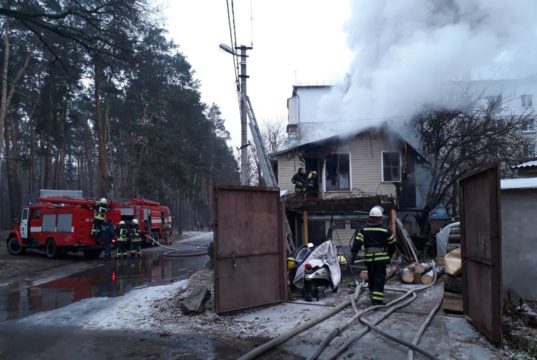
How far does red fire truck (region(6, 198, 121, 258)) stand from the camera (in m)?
18.4

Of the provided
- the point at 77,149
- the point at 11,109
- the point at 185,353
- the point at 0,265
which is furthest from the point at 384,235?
the point at 77,149

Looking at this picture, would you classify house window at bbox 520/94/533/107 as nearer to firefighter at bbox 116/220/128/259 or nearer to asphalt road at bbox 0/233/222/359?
asphalt road at bbox 0/233/222/359

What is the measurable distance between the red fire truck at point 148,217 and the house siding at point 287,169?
279 inches

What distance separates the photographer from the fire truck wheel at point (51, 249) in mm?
18844

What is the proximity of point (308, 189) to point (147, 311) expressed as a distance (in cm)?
1047

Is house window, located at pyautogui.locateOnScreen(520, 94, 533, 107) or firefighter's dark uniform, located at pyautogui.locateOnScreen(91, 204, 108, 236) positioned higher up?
house window, located at pyautogui.locateOnScreen(520, 94, 533, 107)

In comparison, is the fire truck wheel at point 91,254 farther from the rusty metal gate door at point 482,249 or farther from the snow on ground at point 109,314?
the rusty metal gate door at point 482,249

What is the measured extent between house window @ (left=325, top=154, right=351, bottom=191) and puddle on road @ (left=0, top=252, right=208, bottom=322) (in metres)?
6.25

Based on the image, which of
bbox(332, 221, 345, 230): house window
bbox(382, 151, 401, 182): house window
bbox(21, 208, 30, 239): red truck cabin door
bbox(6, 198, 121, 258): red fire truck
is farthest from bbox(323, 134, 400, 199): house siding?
bbox(21, 208, 30, 239): red truck cabin door

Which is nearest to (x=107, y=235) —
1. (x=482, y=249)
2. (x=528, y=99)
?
(x=528, y=99)

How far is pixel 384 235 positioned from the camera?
27.0 feet

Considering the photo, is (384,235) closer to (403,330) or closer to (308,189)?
(403,330)

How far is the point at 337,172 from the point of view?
63.0 ft

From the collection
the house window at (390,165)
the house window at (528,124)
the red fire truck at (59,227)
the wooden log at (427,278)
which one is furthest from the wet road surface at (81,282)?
the house window at (528,124)
